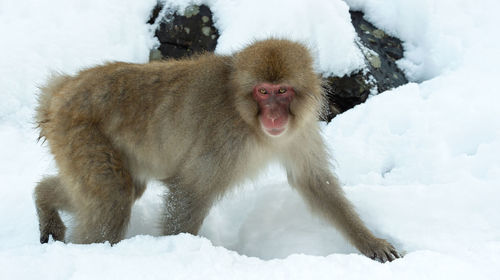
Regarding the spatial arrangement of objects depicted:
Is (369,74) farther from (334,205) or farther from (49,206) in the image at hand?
(49,206)

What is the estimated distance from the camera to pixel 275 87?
2.36 metres

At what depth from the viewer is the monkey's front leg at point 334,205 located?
2582 mm

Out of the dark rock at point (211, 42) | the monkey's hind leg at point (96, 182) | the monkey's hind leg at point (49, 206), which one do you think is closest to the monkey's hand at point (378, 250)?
the monkey's hind leg at point (96, 182)

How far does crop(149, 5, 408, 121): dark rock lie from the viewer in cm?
483

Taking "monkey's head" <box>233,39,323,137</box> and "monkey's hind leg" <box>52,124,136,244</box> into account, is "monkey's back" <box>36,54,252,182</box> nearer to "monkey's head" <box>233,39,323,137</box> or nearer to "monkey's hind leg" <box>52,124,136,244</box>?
"monkey's hind leg" <box>52,124,136,244</box>

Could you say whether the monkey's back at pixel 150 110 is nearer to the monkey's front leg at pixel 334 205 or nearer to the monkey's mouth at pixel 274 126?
the monkey's mouth at pixel 274 126

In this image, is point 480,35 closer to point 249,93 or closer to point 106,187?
point 249,93

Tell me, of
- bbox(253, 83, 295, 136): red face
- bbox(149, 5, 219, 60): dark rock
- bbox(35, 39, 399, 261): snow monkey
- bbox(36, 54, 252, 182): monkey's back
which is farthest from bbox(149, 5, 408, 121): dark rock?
bbox(253, 83, 295, 136): red face

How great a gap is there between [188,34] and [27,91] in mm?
1640

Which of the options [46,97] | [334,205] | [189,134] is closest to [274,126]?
[189,134]

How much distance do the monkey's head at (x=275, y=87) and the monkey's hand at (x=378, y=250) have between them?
69 centimetres

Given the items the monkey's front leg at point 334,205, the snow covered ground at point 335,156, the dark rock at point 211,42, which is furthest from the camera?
the dark rock at point 211,42

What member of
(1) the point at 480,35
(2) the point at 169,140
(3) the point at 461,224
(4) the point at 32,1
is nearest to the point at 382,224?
(3) the point at 461,224

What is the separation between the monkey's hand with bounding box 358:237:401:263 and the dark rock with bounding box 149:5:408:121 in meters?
2.29
